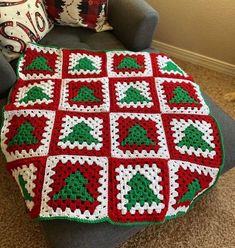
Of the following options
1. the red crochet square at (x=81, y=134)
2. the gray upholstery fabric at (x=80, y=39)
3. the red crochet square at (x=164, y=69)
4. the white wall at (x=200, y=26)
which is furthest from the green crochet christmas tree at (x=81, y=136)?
the white wall at (x=200, y=26)

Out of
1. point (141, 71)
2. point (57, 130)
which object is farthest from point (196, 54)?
point (57, 130)

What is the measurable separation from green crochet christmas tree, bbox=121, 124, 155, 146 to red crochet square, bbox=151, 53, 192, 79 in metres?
0.31

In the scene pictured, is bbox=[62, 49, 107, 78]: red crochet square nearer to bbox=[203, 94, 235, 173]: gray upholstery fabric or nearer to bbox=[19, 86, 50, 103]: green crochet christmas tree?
bbox=[19, 86, 50, 103]: green crochet christmas tree

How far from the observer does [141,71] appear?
124 centimetres

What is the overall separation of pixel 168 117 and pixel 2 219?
31.7 inches

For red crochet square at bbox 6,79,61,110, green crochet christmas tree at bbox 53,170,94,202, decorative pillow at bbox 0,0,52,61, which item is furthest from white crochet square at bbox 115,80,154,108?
decorative pillow at bbox 0,0,52,61

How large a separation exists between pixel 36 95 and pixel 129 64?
41 centimetres

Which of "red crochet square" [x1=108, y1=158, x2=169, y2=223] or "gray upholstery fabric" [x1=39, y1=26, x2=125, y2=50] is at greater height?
"gray upholstery fabric" [x1=39, y1=26, x2=125, y2=50]

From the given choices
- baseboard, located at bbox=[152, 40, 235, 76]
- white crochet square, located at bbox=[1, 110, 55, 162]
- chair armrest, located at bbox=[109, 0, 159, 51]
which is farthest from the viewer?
baseboard, located at bbox=[152, 40, 235, 76]

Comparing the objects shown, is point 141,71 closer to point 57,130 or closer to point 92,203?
point 57,130

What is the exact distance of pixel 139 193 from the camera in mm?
899

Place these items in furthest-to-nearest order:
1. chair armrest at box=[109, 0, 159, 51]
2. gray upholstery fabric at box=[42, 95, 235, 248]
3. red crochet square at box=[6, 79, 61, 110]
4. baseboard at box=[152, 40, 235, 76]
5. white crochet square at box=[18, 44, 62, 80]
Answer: baseboard at box=[152, 40, 235, 76] < chair armrest at box=[109, 0, 159, 51] < white crochet square at box=[18, 44, 62, 80] < red crochet square at box=[6, 79, 61, 110] < gray upholstery fabric at box=[42, 95, 235, 248]

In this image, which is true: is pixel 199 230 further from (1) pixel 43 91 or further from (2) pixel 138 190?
(1) pixel 43 91

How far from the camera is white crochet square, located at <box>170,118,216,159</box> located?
39.3 inches
